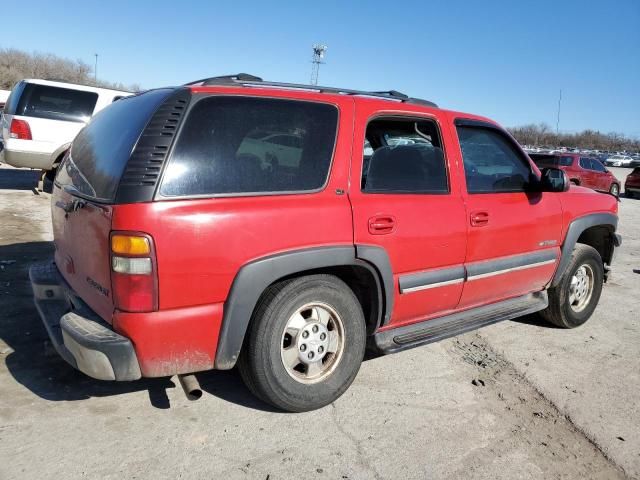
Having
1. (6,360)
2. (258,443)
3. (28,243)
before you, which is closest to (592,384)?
(258,443)

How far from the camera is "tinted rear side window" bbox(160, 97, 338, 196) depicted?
8.75ft

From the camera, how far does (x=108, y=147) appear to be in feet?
9.64

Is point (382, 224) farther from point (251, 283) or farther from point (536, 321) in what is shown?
point (536, 321)

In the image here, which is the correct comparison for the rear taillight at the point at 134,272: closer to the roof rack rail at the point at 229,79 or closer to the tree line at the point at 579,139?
the roof rack rail at the point at 229,79

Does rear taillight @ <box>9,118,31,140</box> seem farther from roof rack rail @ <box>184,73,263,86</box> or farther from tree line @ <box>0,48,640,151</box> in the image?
tree line @ <box>0,48,640,151</box>

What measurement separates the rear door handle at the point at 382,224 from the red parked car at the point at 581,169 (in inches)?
598

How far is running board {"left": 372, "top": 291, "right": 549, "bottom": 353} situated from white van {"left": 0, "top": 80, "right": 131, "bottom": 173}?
864 centimetres

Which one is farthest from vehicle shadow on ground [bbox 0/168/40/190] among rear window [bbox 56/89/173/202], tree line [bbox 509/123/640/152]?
tree line [bbox 509/123/640/152]

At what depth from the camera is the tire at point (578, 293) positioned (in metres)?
4.70

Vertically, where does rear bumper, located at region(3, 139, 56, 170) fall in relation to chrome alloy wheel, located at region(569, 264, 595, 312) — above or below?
above

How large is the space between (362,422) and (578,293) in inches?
113

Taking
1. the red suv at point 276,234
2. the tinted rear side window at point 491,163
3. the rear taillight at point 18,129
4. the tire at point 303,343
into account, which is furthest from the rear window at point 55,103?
the tire at point 303,343

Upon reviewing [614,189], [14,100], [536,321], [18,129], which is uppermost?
[14,100]

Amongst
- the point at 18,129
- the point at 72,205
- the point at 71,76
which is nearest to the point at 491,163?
the point at 72,205
